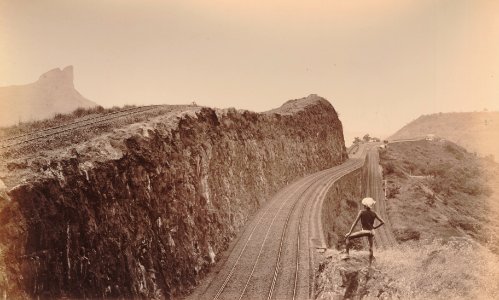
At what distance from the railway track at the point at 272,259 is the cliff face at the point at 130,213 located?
1.32 meters

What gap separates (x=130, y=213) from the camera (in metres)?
18.0

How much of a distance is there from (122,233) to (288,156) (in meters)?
38.8

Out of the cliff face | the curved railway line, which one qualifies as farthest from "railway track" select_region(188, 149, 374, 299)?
the cliff face

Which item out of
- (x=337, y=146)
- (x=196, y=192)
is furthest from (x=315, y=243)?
(x=337, y=146)

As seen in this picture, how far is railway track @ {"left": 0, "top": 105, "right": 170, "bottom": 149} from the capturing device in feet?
61.4

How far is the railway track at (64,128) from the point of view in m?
18.7

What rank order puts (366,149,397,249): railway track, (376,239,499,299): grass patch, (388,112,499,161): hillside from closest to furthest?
(376,239,499,299): grass patch
(366,149,397,249): railway track
(388,112,499,161): hillside

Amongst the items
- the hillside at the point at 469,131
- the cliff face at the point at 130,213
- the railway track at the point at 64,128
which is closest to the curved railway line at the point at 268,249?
the railway track at the point at 64,128

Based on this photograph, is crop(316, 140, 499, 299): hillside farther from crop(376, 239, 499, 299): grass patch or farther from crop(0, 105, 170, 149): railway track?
crop(0, 105, 170, 149): railway track

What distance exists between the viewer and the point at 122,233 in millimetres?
16953

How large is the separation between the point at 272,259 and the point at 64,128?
51.9 feet

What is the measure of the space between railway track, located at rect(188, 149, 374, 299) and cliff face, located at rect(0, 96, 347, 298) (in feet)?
4.33

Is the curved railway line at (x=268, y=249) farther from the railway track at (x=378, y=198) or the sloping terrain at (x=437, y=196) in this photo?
the sloping terrain at (x=437, y=196)

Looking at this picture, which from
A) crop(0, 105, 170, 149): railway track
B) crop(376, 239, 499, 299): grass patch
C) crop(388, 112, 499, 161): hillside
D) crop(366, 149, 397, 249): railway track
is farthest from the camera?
crop(388, 112, 499, 161): hillside
